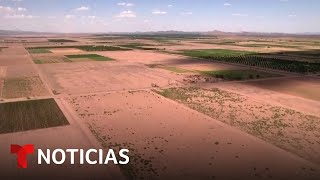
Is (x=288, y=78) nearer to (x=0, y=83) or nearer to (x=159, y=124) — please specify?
(x=159, y=124)

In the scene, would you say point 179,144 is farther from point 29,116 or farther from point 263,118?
point 29,116

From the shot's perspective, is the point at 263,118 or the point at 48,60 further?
the point at 48,60

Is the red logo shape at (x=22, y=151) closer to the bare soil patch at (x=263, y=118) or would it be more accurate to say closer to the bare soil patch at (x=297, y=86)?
the bare soil patch at (x=263, y=118)

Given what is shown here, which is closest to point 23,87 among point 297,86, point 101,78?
point 101,78

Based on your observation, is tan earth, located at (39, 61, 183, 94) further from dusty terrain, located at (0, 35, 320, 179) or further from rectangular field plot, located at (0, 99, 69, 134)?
rectangular field plot, located at (0, 99, 69, 134)

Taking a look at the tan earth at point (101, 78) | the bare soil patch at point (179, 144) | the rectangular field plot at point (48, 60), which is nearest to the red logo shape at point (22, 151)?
the bare soil patch at point (179, 144)

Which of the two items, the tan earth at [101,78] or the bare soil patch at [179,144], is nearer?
the bare soil patch at [179,144]

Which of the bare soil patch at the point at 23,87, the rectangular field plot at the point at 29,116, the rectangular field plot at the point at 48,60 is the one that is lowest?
the rectangular field plot at the point at 29,116
